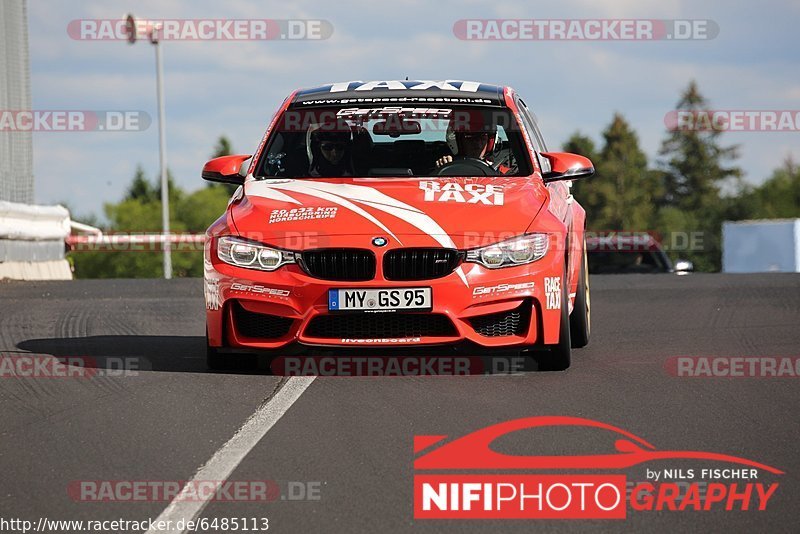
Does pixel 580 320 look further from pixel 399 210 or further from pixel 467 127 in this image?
pixel 399 210

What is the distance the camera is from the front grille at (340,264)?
7.68m

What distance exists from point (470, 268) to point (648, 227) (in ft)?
395

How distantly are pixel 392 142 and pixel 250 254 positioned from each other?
1.80m

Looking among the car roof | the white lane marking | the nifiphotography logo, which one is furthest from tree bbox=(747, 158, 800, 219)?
the nifiphotography logo

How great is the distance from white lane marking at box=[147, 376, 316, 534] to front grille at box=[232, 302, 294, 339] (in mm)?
294

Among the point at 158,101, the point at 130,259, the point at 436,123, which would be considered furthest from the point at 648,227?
the point at 436,123

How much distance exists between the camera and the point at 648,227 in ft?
413

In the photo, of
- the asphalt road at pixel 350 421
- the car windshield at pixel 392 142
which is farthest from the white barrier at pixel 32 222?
the car windshield at pixel 392 142

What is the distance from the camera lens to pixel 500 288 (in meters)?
7.66

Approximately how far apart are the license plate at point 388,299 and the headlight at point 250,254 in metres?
0.42

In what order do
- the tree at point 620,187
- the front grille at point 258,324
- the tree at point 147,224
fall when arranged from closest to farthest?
the front grille at point 258,324, the tree at point 147,224, the tree at point 620,187

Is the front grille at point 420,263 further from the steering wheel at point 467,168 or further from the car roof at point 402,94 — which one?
the car roof at point 402,94

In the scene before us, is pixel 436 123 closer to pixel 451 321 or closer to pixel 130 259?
pixel 451 321

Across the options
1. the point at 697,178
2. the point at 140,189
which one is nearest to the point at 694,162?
the point at 697,178
